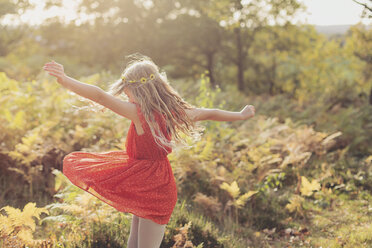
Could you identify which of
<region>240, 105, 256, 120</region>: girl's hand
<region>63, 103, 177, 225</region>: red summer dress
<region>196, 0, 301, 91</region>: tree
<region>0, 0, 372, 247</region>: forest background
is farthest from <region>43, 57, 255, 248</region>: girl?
<region>196, 0, 301, 91</region>: tree

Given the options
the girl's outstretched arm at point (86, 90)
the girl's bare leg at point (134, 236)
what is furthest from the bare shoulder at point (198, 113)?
the girl's bare leg at point (134, 236)

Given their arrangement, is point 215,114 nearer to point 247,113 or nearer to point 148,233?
point 247,113

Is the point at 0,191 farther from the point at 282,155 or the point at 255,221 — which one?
the point at 282,155

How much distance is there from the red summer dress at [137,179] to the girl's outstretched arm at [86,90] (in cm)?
15

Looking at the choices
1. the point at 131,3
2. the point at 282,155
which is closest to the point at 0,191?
the point at 282,155

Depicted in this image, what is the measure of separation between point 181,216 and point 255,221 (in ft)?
4.07

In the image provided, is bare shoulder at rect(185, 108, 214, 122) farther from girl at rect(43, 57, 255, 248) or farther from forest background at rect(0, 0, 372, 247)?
forest background at rect(0, 0, 372, 247)

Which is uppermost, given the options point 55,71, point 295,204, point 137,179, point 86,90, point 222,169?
point 55,71

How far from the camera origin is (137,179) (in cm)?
256

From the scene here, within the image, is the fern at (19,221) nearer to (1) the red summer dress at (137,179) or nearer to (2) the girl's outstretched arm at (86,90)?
(1) the red summer dress at (137,179)

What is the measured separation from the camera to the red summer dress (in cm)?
253

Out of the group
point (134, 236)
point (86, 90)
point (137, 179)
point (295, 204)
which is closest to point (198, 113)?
point (137, 179)

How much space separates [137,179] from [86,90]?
2.57ft

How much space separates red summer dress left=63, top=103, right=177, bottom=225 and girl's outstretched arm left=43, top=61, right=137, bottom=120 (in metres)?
0.15
